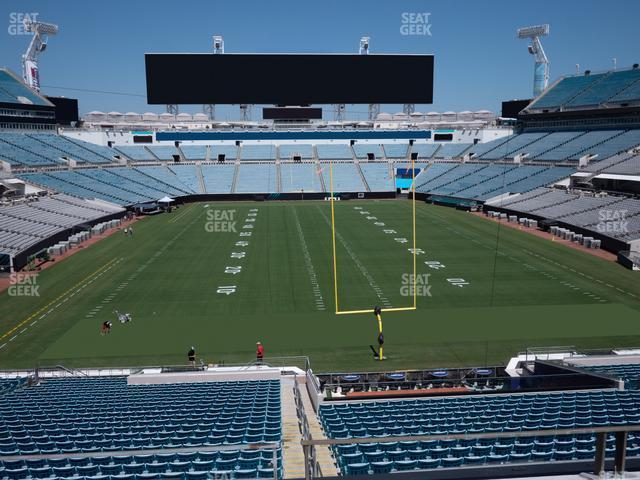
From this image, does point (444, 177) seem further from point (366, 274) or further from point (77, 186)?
point (77, 186)

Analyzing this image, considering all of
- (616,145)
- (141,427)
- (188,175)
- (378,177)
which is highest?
(616,145)

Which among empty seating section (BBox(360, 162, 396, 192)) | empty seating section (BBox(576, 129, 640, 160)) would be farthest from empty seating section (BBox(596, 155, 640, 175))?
empty seating section (BBox(360, 162, 396, 192))

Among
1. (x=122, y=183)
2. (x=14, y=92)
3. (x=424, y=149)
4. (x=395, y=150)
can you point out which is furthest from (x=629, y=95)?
(x=14, y=92)

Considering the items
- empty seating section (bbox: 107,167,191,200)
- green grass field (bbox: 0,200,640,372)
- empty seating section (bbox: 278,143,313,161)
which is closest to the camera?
green grass field (bbox: 0,200,640,372)

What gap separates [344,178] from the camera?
62.4 m

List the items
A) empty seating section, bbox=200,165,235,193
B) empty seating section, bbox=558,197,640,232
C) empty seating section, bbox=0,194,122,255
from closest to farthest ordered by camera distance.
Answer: empty seating section, bbox=0,194,122,255, empty seating section, bbox=558,197,640,232, empty seating section, bbox=200,165,235,193

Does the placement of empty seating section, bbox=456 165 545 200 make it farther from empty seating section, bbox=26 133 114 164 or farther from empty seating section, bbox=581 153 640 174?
empty seating section, bbox=26 133 114 164

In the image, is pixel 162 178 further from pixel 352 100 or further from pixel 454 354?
pixel 454 354

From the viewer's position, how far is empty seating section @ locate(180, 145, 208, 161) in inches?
2596

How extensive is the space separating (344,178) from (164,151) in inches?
899

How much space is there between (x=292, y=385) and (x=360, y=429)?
16.6 ft

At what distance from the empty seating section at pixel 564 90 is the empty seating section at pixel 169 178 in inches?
1617

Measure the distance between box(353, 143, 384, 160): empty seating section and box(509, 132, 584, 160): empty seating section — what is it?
1723 cm

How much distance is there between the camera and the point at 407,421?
8602mm
